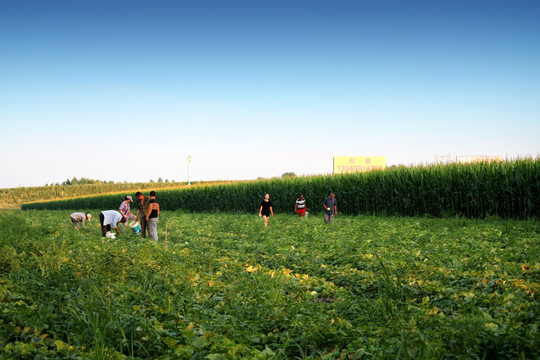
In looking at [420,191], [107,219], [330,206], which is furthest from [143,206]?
[420,191]

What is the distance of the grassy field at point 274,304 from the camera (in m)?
4.58

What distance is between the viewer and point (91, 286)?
710 centimetres

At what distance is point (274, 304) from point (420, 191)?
68.2ft

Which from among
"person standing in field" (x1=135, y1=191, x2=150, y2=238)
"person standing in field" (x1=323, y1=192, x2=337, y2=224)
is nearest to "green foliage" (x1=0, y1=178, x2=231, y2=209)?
"person standing in field" (x1=323, y1=192, x2=337, y2=224)

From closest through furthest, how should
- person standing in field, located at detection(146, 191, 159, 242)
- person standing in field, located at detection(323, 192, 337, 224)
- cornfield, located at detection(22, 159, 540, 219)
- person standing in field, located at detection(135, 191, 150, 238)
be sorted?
person standing in field, located at detection(146, 191, 159, 242) < person standing in field, located at detection(135, 191, 150, 238) < person standing in field, located at detection(323, 192, 337, 224) < cornfield, located at detection(22, 159, 540, 219)

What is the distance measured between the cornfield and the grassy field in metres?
11.0

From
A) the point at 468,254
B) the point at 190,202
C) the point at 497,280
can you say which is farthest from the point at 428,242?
the point at 190,202

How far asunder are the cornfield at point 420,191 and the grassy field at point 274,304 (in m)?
11.0

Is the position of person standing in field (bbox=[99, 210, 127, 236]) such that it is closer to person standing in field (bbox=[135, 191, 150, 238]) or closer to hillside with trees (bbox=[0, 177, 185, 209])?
person standing in field (bbox=[135, 191, 150, 238])

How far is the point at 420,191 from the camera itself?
81.3 feet

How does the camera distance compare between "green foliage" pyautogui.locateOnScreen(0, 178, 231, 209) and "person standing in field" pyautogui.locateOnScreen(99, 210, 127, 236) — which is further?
"green foliage" pyautogui.locateOnScreen(0, 178, 231, 209)

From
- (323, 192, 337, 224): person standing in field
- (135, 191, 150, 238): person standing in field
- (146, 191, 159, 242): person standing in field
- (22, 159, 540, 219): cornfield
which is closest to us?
(146, 191, 159, 242): person standing in field

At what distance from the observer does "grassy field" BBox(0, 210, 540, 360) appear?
15.0 ft

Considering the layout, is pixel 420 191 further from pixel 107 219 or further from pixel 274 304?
pixel 274 304
